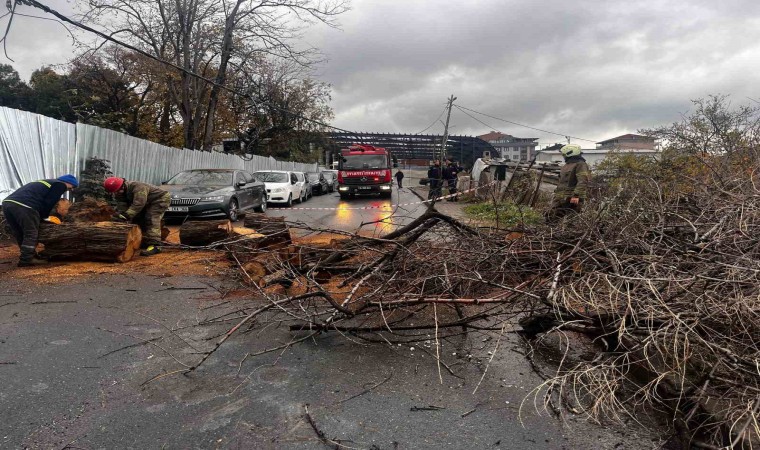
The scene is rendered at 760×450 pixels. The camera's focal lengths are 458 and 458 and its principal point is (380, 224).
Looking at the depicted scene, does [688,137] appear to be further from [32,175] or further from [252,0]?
[252,0]

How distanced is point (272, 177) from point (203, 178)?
Result: 20.3ft

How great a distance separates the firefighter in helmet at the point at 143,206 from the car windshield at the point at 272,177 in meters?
10.2

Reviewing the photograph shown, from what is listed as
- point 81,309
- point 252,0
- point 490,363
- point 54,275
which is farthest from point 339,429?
point 252,0

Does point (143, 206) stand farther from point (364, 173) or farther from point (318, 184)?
point (318, 184)

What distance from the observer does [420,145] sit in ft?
151

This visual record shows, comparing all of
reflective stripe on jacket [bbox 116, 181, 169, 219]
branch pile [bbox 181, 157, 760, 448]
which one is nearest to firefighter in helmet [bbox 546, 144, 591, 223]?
branch pile [bbox 181, 157, 760, 448]

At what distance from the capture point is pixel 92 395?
116 inches

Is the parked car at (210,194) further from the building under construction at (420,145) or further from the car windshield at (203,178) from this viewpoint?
the building under construction at (420,145)

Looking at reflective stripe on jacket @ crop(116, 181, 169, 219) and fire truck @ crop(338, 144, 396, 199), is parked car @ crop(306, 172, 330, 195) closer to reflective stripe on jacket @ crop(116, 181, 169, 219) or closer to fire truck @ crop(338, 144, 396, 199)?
fire truck @ crop(338, 144, 396, 199)

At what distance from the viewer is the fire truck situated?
67.6ft

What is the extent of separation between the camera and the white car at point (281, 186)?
56.2 feet

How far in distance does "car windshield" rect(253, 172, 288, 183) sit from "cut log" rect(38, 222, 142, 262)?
11426 mm

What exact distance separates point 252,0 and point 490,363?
18.7 m

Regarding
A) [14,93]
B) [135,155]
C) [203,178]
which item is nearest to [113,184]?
[203,178]
